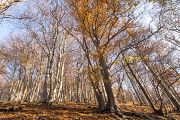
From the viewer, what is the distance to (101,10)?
13258 mm

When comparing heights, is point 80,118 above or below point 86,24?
below

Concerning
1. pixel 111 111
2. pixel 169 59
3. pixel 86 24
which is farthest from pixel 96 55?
pixel 169 59

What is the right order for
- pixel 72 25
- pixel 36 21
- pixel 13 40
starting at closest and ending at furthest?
1. pixel 72 25
2. pixel 36 21
3. pixel 13 40

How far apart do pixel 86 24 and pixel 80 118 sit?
5293 millimetres

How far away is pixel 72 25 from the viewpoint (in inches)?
706

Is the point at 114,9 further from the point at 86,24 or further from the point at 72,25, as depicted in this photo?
the point at 72,25

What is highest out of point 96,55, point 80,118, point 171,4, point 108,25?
point 171,4

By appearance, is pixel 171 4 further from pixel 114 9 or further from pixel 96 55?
pixel 96 55

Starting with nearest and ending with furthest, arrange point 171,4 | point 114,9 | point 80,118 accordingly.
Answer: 1. point 80,118
2. point 114,9
3. point 171,4

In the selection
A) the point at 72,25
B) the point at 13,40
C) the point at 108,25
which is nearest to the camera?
the point at 108,25

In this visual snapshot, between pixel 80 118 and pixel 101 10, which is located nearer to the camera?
pixel 80 118

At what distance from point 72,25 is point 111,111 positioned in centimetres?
780

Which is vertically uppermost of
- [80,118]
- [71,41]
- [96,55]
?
[71,41]

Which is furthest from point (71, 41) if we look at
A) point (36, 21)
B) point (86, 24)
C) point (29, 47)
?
point (86, 24)
